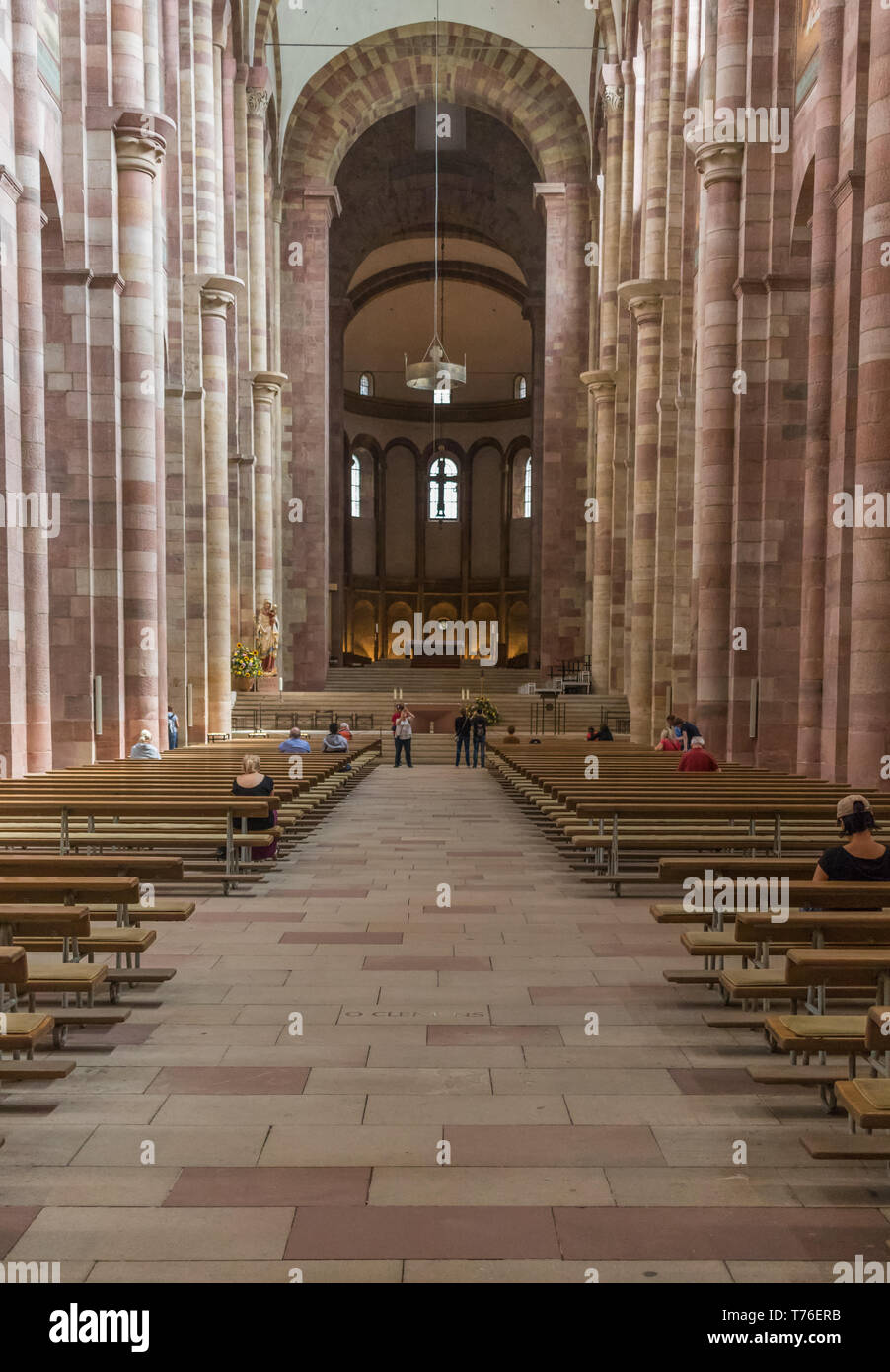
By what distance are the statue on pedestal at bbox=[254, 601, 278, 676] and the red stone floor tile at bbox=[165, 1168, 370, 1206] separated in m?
28.8

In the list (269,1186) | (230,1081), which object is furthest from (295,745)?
(269,1186)

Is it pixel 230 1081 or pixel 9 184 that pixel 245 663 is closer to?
pixel 9 184

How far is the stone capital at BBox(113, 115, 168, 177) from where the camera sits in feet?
60.6

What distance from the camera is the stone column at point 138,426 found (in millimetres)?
18750

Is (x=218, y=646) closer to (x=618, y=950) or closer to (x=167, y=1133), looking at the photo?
(x=618, y=950)

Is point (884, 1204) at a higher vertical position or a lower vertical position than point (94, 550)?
lower

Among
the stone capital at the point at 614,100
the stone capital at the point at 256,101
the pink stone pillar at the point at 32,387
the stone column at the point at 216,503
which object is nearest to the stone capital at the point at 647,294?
the stone column at the point at 216,503

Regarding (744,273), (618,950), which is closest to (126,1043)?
(618,950)

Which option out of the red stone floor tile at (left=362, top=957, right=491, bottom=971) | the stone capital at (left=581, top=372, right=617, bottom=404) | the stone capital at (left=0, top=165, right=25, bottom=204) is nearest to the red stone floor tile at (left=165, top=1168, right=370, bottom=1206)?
the red stone floor tile at (left=362, top=957, right=491, bottom=971)

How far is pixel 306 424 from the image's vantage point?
39.5m

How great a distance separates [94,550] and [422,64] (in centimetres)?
2729

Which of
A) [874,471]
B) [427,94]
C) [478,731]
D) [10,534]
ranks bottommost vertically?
[478,731]

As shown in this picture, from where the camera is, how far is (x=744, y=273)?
1861cm

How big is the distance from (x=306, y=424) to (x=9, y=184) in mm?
25983
